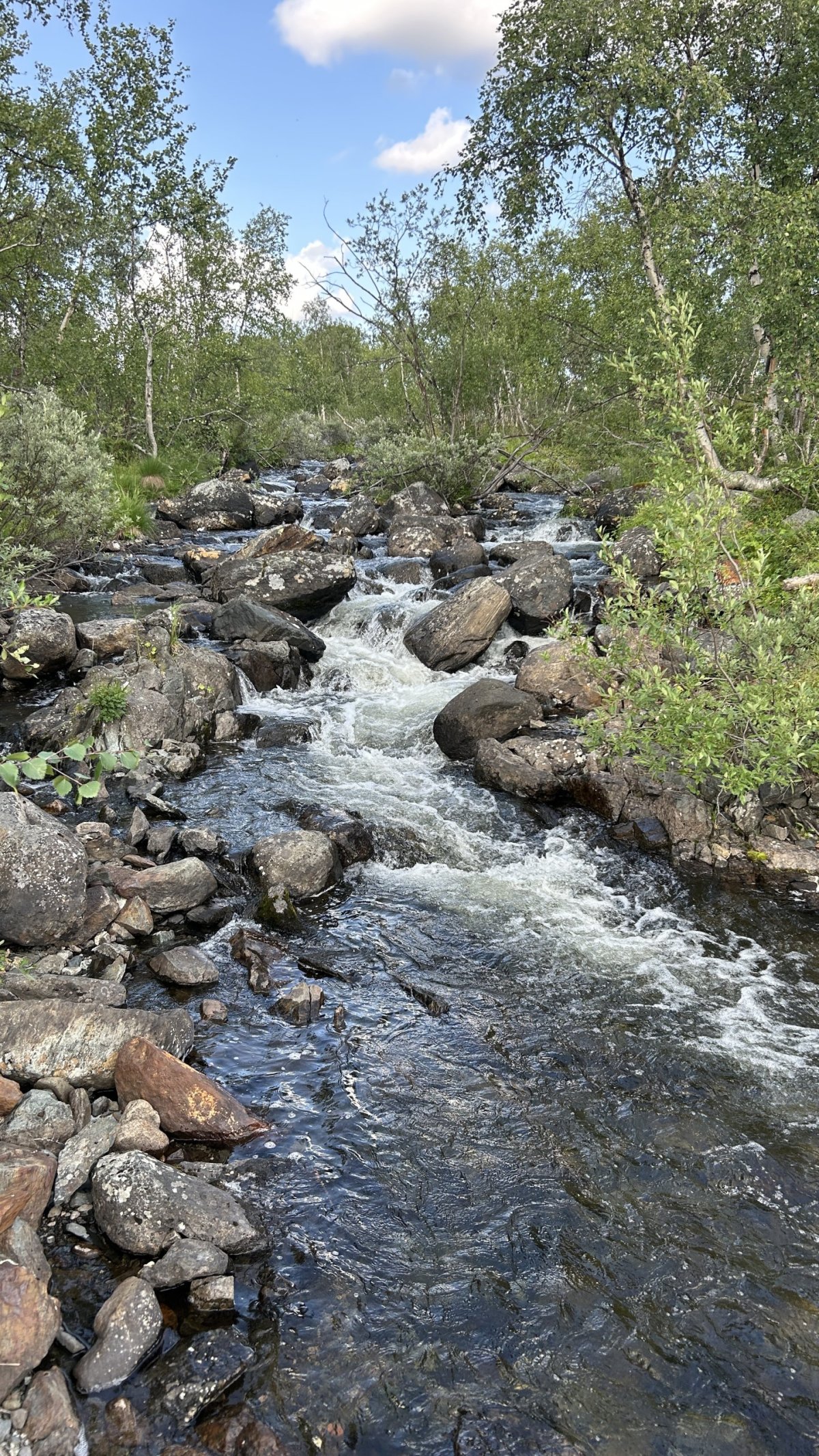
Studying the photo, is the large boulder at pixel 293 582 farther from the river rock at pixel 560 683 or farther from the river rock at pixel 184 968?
the river rock at pixel 184 968

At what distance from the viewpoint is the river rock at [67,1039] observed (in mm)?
5660

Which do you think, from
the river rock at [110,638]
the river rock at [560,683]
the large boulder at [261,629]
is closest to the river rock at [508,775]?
the river rock at [560,683]

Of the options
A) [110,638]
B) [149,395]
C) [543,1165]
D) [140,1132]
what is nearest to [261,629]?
[110,638]

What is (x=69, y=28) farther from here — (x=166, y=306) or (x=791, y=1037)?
(x=791, y=1037)

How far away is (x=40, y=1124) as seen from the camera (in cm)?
523

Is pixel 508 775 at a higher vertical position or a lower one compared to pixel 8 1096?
higher

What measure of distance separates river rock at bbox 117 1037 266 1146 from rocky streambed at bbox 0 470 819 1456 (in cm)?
3

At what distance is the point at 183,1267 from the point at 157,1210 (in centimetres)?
34

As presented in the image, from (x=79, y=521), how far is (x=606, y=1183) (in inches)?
630

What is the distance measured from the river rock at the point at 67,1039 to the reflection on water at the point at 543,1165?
0.96 metres

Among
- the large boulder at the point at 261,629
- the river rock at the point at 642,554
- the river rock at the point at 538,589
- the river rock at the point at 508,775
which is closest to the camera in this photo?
the river rock at the point at 508,775

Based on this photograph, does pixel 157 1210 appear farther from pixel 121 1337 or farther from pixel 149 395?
pixel 149 395

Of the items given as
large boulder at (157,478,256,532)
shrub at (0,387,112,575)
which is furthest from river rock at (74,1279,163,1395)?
large boulder at (157,478,256,532)

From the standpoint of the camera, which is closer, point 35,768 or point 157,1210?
point 35,768
